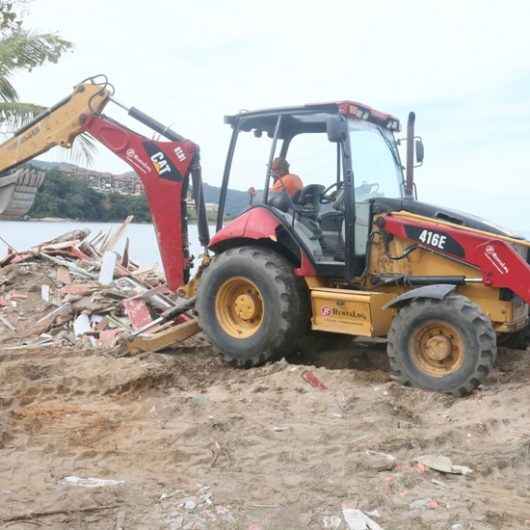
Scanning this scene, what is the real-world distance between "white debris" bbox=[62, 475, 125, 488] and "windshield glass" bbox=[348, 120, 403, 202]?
3.75 meters

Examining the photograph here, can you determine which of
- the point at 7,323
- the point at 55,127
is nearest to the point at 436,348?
the point at 55,127

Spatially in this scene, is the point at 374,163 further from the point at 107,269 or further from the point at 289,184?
the point at 107,269

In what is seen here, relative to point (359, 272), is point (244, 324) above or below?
below

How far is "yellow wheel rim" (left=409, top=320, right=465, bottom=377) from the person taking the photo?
6.27 metres

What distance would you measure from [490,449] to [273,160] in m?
3.71

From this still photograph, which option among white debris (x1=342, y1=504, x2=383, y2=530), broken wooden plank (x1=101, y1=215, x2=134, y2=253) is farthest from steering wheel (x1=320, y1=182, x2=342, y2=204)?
broken wooden plank (x1=101, y1=215, x2=134, y2=253)

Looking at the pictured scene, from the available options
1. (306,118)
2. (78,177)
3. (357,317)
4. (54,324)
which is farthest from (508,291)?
(78,177)

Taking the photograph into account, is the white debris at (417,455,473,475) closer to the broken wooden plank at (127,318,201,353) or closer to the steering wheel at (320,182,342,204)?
the steering wheel at (320,182,342,204)

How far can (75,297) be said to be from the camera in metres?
10.0

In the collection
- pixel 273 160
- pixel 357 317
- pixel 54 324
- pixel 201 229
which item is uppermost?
pixel 273 160

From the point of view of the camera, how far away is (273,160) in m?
7.45

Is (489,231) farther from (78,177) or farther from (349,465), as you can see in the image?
(78,177)

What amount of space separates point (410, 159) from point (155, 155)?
9.31 ft

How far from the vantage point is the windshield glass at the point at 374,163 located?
7.17m
